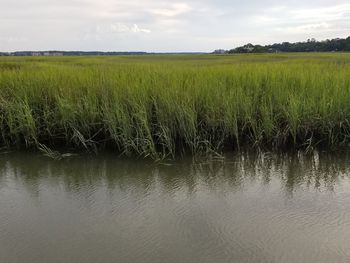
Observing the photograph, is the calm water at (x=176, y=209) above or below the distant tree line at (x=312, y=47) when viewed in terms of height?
below

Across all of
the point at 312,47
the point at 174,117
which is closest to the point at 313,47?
the point at 312,47

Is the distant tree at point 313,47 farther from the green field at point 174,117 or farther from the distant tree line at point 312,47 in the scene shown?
the green field at point 174,117

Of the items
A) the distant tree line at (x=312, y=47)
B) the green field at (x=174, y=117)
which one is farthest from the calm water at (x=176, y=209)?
the distant tree line at (x=312, y=47)

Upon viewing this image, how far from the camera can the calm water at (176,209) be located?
2943mm

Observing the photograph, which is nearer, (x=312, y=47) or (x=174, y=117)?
(x=174, y=117)

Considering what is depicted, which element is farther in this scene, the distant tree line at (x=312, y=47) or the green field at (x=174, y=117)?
the distant tree line at (x=312, y=47)

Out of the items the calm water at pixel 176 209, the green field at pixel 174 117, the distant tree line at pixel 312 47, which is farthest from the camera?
the distant tree line at pixel 312 47

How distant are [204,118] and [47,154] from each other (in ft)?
6.95

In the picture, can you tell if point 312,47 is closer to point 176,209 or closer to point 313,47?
point 313,47

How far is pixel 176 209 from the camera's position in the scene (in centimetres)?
369

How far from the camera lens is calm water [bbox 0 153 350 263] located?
294cm

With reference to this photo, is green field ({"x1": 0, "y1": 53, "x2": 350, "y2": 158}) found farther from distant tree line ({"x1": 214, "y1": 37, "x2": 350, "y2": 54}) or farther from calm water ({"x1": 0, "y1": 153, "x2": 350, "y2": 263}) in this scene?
distant tree line ({"x1": 214, "y1": 37, "x2": 350, "y2": 54})

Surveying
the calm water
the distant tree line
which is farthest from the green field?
the distant tree line

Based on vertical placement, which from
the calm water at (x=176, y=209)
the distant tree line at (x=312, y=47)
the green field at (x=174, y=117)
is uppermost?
the distant tree line at (x=312, y=47)
